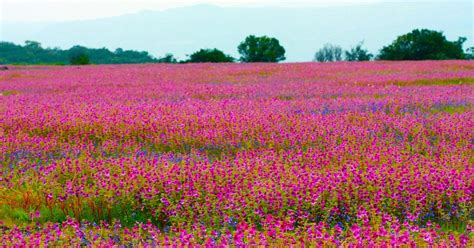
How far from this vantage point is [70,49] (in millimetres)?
74375

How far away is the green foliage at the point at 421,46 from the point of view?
49.8m

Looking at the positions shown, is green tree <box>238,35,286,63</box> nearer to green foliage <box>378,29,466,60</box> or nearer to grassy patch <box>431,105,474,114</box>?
green foliage <box>378,29,466,60</box>

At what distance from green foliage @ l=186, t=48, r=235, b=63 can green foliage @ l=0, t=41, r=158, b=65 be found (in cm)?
1277

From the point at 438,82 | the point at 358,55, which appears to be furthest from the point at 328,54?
the point at 438,82

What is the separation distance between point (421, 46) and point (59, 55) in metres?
37.2

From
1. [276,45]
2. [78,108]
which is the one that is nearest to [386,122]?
[78,108]

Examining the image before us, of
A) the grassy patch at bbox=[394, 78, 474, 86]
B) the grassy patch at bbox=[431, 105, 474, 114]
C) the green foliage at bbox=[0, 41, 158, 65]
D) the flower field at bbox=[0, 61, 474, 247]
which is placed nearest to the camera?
the flower field at bbox=[0, 61, 474, 247]

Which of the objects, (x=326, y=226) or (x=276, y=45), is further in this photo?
(x=276, y=45)

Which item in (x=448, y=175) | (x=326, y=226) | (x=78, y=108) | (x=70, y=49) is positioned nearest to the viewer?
(x=326, y=226)

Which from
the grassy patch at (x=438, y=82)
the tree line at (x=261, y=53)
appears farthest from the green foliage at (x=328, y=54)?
the grassy patch at (x=438, y=82)

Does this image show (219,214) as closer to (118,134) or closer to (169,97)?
(118,134)

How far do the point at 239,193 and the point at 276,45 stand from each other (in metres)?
51.5

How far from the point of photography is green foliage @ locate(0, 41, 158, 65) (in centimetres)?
6288

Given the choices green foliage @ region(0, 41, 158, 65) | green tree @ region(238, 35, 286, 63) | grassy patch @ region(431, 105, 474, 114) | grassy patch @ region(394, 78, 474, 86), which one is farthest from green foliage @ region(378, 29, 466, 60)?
Result: grassy patch @ region(431, 105, 474, 114)
